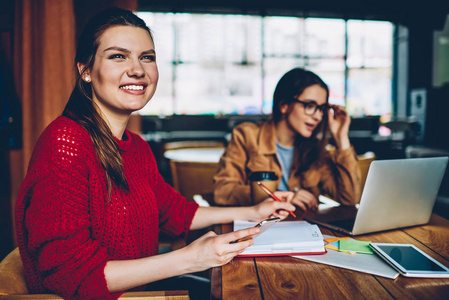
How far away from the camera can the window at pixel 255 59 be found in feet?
22.1

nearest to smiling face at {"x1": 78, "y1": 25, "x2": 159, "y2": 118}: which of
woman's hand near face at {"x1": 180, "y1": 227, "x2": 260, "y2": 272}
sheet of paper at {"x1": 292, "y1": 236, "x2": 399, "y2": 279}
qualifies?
woman's hand near face at {"x1": 180, "y1": 227, "x2": 260, "y2": 272}

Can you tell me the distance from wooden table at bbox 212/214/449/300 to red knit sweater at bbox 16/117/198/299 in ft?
0.95

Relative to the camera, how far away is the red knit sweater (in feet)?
2.73

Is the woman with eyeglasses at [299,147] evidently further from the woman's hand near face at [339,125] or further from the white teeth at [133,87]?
the white teeth at [133,87]

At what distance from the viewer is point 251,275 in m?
0.89

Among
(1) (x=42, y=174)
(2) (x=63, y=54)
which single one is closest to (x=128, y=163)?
(1) (x=42, y=174)

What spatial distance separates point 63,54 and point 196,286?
1.58 metres

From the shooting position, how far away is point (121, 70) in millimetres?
1070

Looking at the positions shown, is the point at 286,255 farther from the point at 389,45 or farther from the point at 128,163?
the point at 389,45

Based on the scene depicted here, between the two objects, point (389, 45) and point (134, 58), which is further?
point (389, 45)

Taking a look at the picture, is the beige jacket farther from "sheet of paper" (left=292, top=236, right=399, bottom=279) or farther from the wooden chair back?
"sheet of paper" (left=292, top=236, right=399, bottom=279)

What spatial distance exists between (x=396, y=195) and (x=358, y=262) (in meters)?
0.33

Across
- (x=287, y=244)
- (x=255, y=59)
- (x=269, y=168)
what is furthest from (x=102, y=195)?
(x=255, y=59)

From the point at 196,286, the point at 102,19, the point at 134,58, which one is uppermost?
the point at 102,19
